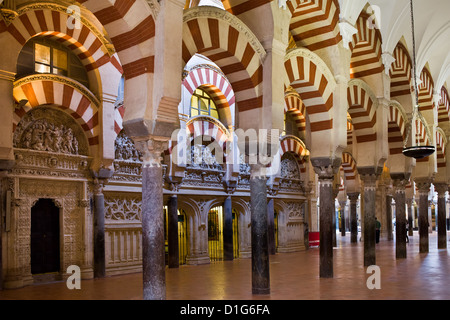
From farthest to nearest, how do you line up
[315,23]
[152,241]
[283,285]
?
[315,23]
[283,285]
[152,241]

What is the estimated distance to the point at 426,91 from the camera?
12.8 m

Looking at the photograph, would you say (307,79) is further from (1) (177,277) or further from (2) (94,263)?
(2) (94,263)

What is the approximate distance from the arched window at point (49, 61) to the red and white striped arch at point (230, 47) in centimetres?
315

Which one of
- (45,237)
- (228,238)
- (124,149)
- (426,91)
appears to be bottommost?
(228,238)

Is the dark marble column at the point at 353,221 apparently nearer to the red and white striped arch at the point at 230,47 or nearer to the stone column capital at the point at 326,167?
the stone column capital at the point at 326,167

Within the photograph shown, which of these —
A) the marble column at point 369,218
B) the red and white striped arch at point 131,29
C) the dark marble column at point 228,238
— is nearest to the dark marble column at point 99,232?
the dark marble column at point 228,238

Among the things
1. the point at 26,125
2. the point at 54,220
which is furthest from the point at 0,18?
the point at 54,220

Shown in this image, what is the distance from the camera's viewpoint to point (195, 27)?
216 inches

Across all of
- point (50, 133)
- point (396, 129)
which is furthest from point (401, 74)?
point (50, 133)

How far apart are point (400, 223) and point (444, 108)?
20.1 ft

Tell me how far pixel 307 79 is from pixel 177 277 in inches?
154

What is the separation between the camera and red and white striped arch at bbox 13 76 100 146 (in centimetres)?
704

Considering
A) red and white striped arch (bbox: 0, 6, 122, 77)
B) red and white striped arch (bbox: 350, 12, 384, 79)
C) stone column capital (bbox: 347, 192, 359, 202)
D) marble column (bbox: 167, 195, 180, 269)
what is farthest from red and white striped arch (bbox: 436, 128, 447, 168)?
red and white striped arch (bbox: 0, 6, 122, 77)

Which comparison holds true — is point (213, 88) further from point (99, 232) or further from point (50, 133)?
point (99, 232)
